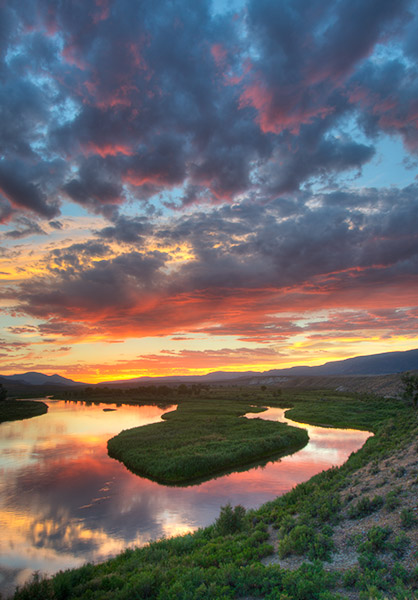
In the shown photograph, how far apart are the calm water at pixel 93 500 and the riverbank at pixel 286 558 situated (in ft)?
10.6

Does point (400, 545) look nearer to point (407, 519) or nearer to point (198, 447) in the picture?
point (407, 519)

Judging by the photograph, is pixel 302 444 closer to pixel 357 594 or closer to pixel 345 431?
pixel 345 431

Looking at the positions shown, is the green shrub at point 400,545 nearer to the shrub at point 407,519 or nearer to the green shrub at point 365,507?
the shrub at point 407,519

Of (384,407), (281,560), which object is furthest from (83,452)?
(384,407)

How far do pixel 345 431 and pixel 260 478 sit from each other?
3235cm

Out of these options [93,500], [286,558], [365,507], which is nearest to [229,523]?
[286,558]

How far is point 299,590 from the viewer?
32.6 feet

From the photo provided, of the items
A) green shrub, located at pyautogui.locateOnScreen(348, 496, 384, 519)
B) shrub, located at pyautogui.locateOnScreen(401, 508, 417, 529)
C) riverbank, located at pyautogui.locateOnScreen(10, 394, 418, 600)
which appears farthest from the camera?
green shrub, located at pyautogui.locateOnScreen(348, 496, 384, 519)

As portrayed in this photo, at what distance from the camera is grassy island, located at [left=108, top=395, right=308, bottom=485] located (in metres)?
32.2

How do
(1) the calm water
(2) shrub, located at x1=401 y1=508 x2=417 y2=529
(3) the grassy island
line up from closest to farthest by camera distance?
(2) shrub, located at x1=401 y1=508 x2=417 y2=529 → (1) the calm water → (3) the grassy island

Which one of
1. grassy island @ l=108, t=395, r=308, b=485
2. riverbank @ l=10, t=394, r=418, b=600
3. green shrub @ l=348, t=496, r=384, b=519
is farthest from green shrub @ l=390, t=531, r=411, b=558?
grassy island @ l=108, t=395, r=308, b=485

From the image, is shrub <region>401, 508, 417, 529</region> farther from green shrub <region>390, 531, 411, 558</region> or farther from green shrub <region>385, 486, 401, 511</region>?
green shrub <region>385, 486, 401, 511</region>

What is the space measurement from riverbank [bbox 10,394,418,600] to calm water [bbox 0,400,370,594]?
10.6 feet

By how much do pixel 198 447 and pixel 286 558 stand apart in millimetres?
26681
